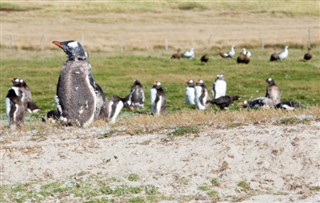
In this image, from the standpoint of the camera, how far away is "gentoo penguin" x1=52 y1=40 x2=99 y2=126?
1992cm

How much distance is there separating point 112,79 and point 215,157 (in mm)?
32268

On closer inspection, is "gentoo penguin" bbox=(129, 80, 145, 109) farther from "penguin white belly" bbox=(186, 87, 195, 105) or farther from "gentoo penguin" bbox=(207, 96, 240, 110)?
"gentoo penguin" bbox=(207, 96, 240, 110)

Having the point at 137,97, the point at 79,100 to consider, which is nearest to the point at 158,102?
the point at 137,97

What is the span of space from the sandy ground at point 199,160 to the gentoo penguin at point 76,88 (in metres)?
3.94

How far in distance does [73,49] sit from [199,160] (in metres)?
7.08

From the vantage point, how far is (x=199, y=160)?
1387 centimetres

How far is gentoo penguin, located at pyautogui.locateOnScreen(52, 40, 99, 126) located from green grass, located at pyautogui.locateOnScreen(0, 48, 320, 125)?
12.2m

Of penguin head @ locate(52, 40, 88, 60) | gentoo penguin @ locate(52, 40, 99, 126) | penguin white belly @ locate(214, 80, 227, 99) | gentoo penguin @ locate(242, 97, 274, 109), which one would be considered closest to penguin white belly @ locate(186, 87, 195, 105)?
penguin white belly @ locate(214, 80, 227, 99)

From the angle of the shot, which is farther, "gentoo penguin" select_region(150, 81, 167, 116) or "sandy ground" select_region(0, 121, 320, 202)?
"gentoo penguin" select_region(150, 81, 167, 116)

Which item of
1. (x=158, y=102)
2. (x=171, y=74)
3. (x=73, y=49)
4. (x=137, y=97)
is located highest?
(x=73, y=49)

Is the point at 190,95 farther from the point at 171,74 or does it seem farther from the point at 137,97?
the point at 171,74

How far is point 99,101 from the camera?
2123cm

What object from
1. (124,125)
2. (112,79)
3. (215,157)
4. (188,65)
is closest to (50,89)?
(112,79)

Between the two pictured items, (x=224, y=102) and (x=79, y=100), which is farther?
(x=224, y=102)
